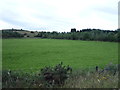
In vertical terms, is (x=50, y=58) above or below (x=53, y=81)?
below

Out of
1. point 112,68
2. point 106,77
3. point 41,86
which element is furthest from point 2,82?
point 112,68

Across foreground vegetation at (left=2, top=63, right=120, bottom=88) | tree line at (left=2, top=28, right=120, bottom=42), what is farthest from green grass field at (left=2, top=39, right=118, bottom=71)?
tree line at (left=2, top=28, right=120, bottom=42)

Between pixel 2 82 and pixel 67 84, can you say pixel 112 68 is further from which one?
pixel 2 82

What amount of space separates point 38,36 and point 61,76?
67.8 metres

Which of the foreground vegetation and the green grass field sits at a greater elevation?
the foreground vegetation

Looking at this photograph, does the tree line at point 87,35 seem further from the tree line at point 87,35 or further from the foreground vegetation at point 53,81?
the foreground vegetation at point 53,81

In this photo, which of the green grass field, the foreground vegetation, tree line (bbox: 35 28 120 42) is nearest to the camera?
the foreground vegetation

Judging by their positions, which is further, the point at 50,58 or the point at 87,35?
the point at 87,35

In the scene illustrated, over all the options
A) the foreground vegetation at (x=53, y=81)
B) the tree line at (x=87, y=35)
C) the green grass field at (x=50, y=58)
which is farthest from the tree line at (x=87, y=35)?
the foreground vegetation at (x=53, y=81)

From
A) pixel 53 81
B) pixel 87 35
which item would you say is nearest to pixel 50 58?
pixel 53 81

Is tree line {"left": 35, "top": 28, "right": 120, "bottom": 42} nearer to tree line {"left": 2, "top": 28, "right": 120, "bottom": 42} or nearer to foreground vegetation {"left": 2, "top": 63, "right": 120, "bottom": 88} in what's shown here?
tree line {"left": 2, "top": 28, "right": 120, "bottom": 42}

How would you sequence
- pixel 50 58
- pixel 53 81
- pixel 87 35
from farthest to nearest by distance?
pixel 87 35 < pixel 50 58 < pixel 53 81

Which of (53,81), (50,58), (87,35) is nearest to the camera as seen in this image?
(53,81)

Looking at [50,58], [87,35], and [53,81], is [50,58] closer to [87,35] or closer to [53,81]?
[53,81]
